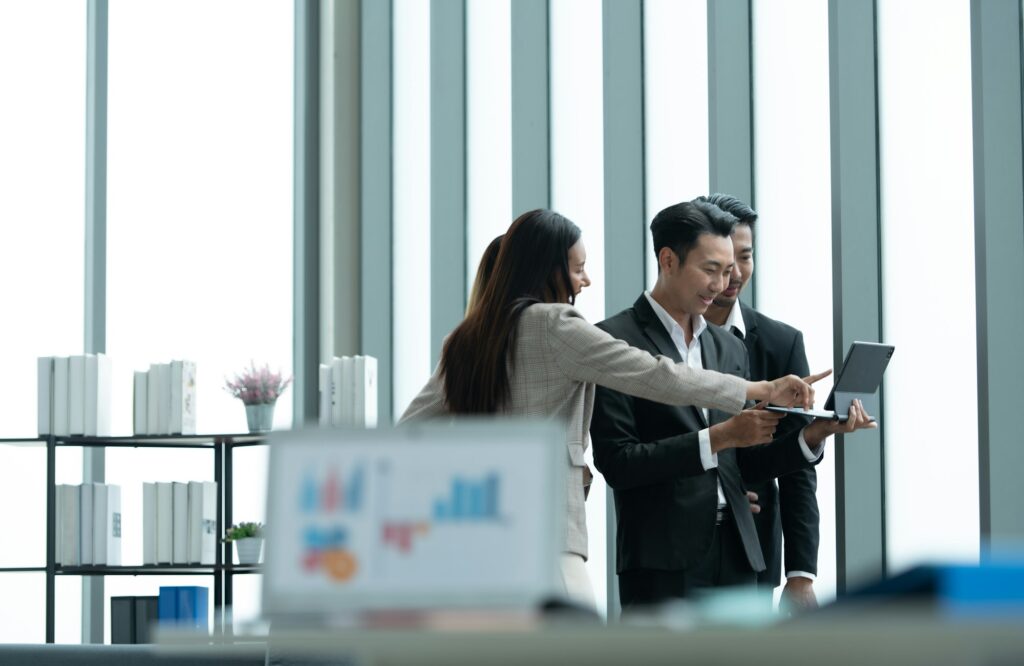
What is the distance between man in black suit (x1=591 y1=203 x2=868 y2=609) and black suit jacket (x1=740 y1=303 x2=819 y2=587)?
0.81ft

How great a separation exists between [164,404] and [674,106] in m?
2.18

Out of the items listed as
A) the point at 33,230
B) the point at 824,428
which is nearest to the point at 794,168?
the point at 824,428

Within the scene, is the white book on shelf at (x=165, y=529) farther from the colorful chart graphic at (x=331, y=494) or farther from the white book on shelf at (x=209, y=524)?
the colorful chart graphic at (x=331, y=494)

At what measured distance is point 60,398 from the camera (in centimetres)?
466

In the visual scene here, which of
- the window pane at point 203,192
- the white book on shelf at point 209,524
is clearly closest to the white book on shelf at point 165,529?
the white book on shelf at point 209,524

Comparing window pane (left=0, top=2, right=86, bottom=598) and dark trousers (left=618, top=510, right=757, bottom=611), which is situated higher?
window pane (left=0, top=2, right=86, bottom=598)

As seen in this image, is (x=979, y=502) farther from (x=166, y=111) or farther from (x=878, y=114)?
(x=166, y=111)

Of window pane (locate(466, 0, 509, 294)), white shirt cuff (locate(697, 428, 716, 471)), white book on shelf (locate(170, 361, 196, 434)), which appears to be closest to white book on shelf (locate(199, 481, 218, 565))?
white book on shelf (locate(170, 361, 196, 434))

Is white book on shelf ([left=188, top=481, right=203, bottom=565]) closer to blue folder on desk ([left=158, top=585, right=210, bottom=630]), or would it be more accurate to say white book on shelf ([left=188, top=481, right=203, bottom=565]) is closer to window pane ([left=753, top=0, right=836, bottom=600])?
blue folder on desk ([left=158, top=585, right=210, bottom=630])

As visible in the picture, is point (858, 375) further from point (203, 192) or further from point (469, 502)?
point (203, 192)

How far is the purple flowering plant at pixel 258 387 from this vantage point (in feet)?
15.5

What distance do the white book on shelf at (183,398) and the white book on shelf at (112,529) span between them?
314mm

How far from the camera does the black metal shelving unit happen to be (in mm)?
4559

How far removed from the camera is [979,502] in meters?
4.40
